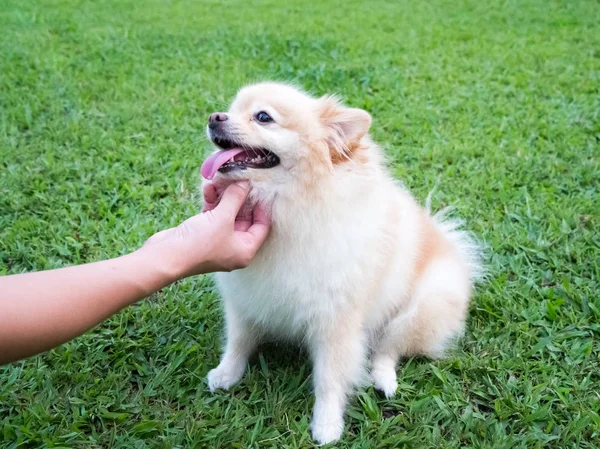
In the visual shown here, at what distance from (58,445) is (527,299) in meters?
2.22

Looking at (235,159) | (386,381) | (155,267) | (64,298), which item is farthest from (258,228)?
(386,381)

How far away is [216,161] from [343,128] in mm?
461

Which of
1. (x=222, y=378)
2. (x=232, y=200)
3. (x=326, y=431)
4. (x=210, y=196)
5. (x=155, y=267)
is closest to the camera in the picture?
(x=155, y=267)

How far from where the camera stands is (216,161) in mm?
1747

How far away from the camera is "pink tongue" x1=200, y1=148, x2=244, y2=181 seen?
68.6 inches

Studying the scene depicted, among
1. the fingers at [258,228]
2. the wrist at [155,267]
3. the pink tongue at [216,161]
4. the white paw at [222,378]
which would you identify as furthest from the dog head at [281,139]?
the white paw at [222,378]

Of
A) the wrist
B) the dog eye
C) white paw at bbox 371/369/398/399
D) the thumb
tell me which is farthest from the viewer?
white paw at bbox 371/369/398/399

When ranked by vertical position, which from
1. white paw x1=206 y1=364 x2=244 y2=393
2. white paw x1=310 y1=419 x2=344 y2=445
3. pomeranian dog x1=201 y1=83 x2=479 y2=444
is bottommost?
white paw x1=310 y1=419 x2=344 y2=445

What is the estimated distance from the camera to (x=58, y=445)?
1848mm

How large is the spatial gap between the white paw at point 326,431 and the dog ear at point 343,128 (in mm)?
1014

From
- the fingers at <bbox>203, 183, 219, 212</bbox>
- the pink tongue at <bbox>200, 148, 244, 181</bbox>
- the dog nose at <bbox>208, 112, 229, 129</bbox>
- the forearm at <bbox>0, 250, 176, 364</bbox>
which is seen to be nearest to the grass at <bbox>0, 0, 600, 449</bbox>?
the forearm at <bbox>0, 250, 176, 364</bbox>

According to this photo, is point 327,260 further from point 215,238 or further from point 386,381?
point 386,381

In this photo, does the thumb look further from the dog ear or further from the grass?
the grass

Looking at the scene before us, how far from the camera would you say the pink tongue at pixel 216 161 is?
1.74 meters
